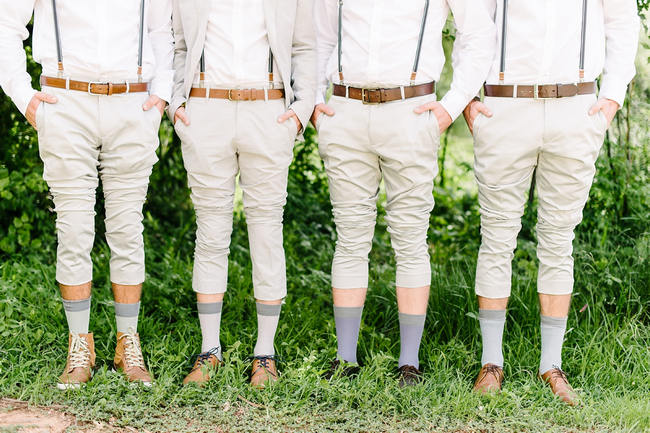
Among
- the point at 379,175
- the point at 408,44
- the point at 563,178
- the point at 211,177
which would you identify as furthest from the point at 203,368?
the point at 563,178

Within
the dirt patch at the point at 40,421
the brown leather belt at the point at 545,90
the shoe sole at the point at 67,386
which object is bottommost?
the dirt patch at the point at 40,421

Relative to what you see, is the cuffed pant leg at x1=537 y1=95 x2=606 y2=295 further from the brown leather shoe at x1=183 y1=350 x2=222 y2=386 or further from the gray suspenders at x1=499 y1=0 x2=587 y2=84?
the brown leather shoe at x1=183 y1=350 x2=222 y2=386

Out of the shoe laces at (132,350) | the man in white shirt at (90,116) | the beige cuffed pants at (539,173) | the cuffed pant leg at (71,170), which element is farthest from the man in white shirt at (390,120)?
the cuffed pant leg at (71,170)

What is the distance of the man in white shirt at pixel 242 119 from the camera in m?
3.53

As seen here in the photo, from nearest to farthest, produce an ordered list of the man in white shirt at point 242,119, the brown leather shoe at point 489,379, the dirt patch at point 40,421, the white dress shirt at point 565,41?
the dirt patch at point 40,421
the white dress shirt at point 565,41
the man in white shirt at point 242,119
the brown leather shoe at point 489,379

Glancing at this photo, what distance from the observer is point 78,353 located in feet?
12.1

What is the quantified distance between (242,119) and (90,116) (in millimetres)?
698

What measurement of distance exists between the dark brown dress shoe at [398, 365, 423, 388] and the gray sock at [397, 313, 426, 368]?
0.03 m

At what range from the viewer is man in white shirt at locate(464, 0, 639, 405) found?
3.44 meters

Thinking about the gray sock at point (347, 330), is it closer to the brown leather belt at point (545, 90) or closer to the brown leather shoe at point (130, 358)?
the brown leather shoe at point (130, 358)

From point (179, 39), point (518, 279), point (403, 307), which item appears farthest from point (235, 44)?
point (518, 279)

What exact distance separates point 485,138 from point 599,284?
1.55 metres

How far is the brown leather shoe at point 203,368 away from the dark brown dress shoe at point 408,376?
0.90 metres

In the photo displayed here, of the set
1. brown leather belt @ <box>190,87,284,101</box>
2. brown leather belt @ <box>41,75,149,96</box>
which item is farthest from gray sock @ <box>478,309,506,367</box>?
brown leather belt @ <box>41,75,149,96</box>
